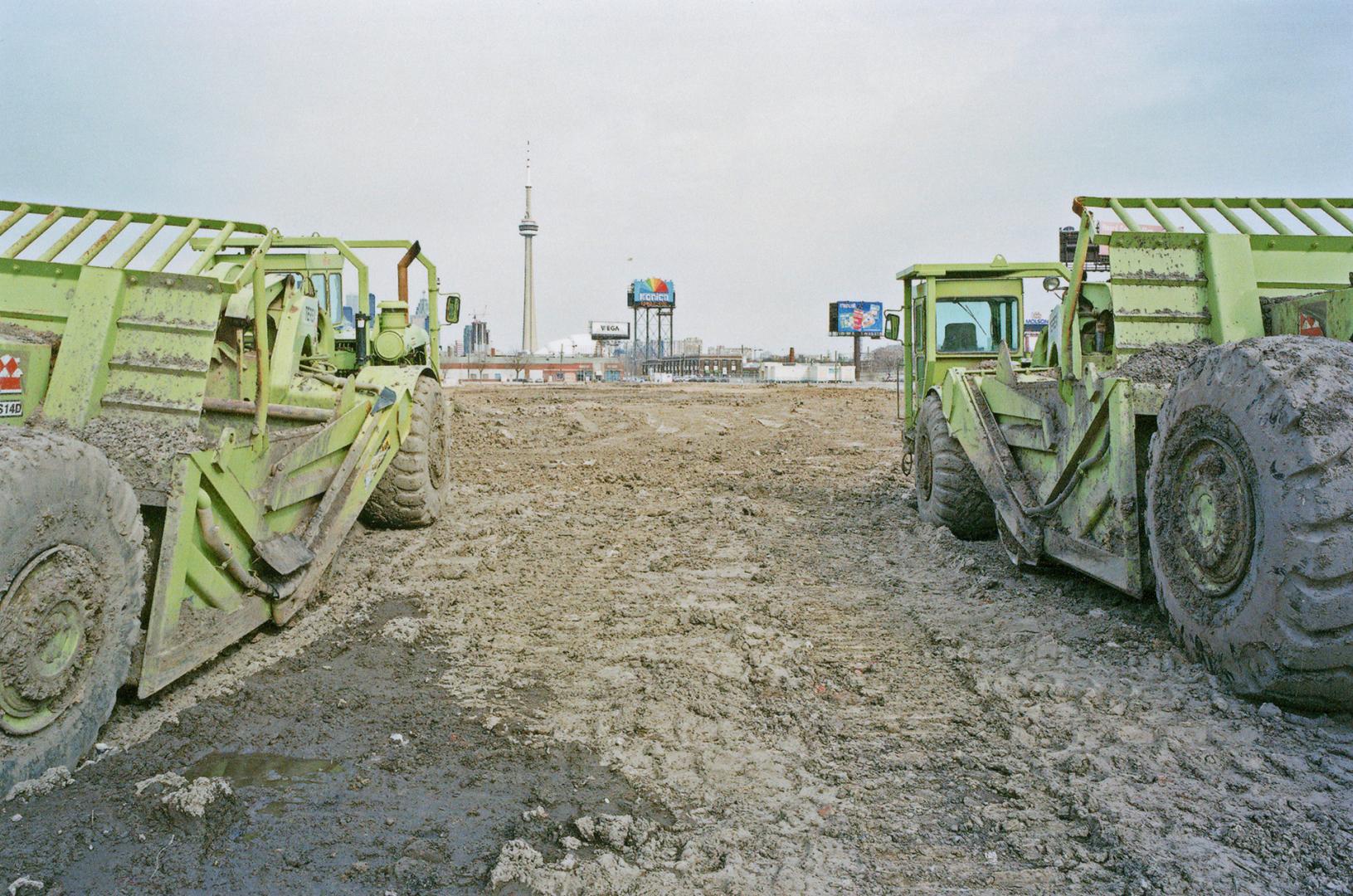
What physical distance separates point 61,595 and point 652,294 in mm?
82394

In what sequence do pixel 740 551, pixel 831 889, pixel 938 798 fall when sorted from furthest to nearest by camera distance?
pixel 740 551, pixel 938 798, pixel 831 889

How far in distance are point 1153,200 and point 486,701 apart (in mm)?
4597

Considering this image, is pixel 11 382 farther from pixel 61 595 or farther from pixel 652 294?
pixel 652 294

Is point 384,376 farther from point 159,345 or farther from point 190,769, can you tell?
point 190,769

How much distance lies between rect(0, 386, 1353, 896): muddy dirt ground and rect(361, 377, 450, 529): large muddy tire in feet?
3.45

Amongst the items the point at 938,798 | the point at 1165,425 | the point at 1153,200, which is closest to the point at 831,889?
the point at 938,798

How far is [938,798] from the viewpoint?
3217 mm

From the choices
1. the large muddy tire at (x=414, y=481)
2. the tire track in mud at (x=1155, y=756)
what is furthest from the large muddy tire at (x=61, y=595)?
the large muddy tire at (x=414, y=481)

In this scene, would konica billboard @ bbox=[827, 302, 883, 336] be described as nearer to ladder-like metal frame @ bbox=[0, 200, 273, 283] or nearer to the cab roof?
the cab roof

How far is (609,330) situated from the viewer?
8988 cm

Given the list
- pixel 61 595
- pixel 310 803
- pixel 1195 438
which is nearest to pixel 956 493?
pixel 1195 438

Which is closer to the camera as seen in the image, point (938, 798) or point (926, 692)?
point (938, 798)

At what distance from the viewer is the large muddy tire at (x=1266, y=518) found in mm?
3182

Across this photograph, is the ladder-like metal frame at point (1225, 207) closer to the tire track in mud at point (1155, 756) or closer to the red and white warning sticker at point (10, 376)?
the tire track in mud at point (1155, 756)
